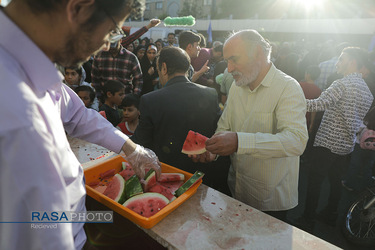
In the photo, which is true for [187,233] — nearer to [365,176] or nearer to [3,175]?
[3,175]

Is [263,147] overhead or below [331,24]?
overhead

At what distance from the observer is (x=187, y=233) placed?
1563 mm

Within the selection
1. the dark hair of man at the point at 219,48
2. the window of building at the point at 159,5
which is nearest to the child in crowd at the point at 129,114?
the dark hair of man at the point at 219,48

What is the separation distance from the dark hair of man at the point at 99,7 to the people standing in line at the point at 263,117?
130cm

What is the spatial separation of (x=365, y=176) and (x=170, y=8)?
5584 centimetres

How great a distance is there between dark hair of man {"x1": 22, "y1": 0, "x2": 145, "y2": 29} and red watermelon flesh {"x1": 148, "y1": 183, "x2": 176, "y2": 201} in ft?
4.12

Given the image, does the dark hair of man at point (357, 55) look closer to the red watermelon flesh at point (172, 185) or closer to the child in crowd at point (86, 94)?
the red watermelon flesh at point (172, 185)

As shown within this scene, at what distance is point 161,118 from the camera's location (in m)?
2.66

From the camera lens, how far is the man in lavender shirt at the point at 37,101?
82 centimetres

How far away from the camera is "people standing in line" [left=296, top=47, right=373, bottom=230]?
3.45m

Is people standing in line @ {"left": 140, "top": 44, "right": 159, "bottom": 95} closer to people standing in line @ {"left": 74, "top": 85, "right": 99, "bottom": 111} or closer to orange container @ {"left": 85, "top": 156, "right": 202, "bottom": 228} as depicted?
people standing in line @ {"left": 74, "top": 85, "right": 99, "bottom": 111}

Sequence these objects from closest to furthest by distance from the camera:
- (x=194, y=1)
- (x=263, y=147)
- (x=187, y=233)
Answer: (x=187, y=233), (x=263, y=147), (x=194, y=1)

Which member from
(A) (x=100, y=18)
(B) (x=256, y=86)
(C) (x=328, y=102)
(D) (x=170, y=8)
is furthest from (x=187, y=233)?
(D) (x=170, y=8)

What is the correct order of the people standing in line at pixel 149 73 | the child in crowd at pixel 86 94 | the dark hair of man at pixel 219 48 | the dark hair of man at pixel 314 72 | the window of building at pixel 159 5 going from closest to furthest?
the child in crowd at pixel 86 94 → the dark hair of man at pixel 314 72 → the dark hair of man at pixel 219 48 → the people standing in line at pixel 149 73 → the window of building at pixel 159 5
